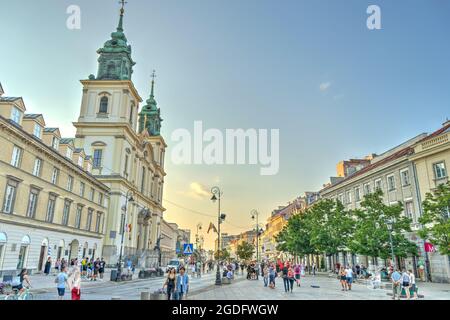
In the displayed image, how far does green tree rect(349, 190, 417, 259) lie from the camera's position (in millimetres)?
29777

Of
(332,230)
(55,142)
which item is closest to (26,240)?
(55,142)

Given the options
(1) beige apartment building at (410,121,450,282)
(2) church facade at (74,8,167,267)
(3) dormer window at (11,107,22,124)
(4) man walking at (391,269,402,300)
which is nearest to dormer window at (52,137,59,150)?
(3) dormer window at (11,107,22,124)

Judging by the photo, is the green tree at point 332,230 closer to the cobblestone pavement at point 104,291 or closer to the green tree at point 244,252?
the cobblestone pavement at point 104,291

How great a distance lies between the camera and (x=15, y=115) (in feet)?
92.4

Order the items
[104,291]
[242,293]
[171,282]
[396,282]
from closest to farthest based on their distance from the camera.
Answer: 1. [171,282]
2. [396,282]
3. [242,293]
4. [104,291]

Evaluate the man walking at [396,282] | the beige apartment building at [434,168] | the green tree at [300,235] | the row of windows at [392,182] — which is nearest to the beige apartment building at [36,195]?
the man walking at [396,282]

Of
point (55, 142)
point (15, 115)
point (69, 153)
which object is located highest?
point (69, 153)

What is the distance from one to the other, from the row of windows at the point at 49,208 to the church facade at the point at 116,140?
Answer: 4.89 m

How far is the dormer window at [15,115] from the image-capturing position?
27.6 metres

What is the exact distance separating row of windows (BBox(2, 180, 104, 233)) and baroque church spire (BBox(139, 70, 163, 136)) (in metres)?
44.5

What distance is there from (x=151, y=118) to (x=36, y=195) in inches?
2485

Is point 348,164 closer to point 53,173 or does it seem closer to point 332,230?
point 332,230

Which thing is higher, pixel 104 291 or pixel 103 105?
pixel 103 105
